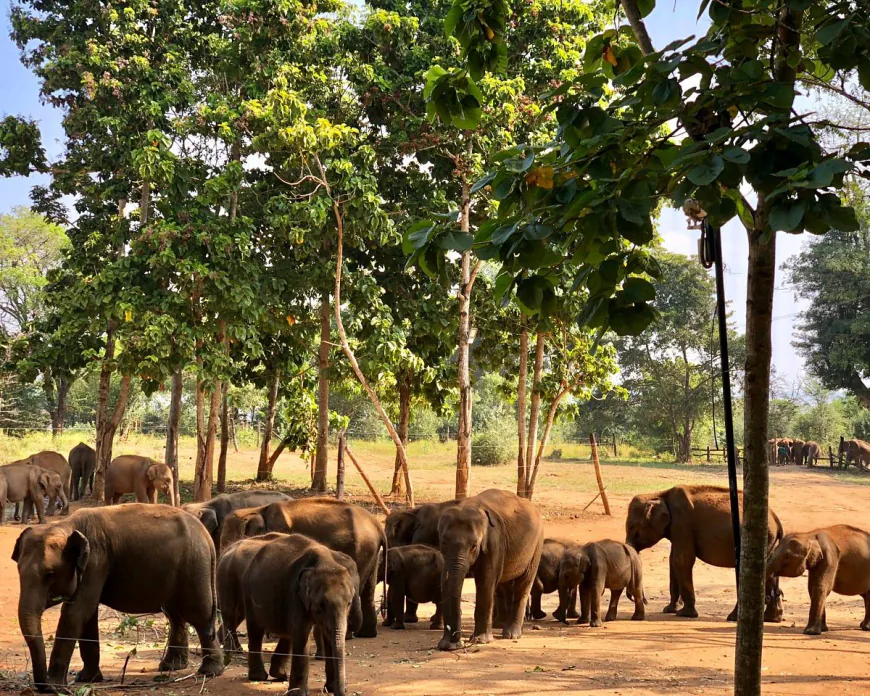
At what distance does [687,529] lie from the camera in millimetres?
13133

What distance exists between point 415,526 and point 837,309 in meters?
36.4

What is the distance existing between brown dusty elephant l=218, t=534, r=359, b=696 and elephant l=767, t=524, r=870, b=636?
240 inches

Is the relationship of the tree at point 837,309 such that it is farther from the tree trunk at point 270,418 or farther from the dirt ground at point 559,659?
the dirt ground at point 559,659

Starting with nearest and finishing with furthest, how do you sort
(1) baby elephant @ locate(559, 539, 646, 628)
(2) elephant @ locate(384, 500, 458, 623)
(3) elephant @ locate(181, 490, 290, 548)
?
(1) baby elephant @ locate(559, 539, 646, 628)
(2) elephant @ locate(384, 500, 458, 623)
(3) elephant @ locate(181, 490, 290, 548)

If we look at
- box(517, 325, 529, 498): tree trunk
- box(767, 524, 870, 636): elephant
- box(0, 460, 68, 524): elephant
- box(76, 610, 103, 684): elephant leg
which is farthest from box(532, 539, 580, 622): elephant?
box(0, 460, 68, 524): elephant

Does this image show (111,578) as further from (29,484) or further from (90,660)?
(29,484)

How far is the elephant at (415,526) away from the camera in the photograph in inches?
482

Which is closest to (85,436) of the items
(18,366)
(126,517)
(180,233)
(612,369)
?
(18,366)

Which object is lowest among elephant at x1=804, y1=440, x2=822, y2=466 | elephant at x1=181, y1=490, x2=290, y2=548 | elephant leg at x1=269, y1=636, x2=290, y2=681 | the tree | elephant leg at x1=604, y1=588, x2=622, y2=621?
elephant leg at x1=604, y1=588, x2=622, y2=621

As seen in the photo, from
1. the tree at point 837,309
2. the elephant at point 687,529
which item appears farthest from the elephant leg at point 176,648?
the tree at point 837,309

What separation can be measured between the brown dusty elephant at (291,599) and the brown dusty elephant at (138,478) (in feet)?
40.0

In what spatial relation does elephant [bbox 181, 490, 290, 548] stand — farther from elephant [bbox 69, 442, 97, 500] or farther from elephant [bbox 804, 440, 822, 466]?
elephant [bbox 804, 440, 822, 466]

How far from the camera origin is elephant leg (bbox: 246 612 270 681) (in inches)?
309

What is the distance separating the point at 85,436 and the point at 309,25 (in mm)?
29236
